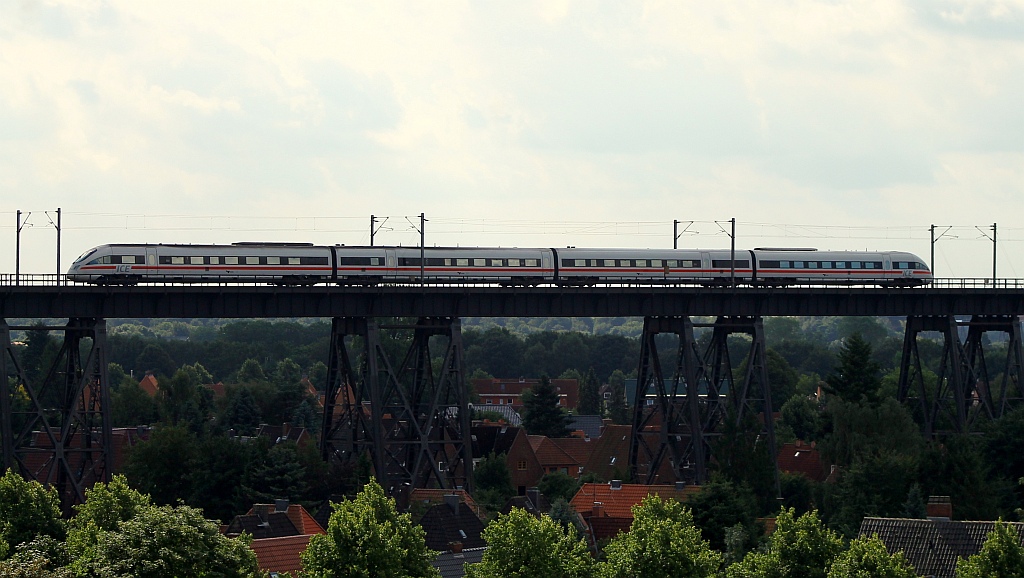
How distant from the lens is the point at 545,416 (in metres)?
118

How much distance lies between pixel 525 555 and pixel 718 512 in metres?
18.3

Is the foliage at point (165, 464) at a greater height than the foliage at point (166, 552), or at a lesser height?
lesser

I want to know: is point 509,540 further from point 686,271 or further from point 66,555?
point 686,271

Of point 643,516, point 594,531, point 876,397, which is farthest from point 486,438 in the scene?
point 643,516

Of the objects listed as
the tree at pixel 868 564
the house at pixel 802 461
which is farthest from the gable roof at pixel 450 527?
the house at pixel 802 461

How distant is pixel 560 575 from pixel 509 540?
1616 mm

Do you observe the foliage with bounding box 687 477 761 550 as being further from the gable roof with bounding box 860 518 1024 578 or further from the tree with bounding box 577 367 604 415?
the tree with bounding box 577 367 604 415

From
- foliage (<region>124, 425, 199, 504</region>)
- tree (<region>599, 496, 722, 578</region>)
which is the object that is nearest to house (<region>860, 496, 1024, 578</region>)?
tree (<region>599, 496, 722, 578</region>)

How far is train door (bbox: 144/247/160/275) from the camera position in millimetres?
63188

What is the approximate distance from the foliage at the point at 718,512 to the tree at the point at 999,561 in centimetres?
1789

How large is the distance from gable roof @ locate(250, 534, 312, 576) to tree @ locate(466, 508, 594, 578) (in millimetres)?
12721

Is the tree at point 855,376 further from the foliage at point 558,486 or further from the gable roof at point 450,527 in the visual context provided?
the gable roof at point 450,527

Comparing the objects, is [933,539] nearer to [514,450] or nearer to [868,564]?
[868,564]

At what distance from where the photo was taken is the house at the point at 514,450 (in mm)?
97188
